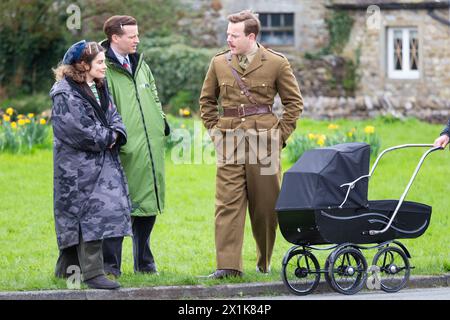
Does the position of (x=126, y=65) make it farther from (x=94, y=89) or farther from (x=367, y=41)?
(x=367, y=41)

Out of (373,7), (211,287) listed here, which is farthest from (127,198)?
(373,7)

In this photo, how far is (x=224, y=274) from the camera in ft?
32.1

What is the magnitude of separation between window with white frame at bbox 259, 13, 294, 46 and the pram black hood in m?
20.2

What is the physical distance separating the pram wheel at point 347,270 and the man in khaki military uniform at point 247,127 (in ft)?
2.73

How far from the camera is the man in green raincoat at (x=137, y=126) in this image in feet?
32.3

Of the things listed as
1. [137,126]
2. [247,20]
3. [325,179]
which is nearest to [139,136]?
[137,126]

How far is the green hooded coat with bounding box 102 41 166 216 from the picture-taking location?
9.83 m

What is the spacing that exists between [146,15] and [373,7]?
5.14m

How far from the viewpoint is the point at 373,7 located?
28.0 metres

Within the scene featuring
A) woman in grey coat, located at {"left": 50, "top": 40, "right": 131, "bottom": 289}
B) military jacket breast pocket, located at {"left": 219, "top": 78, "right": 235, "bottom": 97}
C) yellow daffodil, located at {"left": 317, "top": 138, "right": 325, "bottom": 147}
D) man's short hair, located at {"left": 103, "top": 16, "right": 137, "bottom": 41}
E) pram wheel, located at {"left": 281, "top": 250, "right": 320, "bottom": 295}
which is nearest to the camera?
woman in grey coat, located at {"left": 50, "top": 40, "right": 131, "bottom": 289}

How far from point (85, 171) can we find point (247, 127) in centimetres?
149

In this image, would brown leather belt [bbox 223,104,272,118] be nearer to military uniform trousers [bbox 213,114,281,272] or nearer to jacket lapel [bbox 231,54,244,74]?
military uniform trousers [bbox 213,114,281,272]

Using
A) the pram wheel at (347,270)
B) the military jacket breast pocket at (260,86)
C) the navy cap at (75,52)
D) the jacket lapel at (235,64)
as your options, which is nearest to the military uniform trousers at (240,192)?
the military jacket breast pocket at (260,86)

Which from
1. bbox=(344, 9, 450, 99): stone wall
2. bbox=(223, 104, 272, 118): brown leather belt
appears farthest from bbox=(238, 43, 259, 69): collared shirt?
bbox=(344, 9, 450, 99): stone wall
